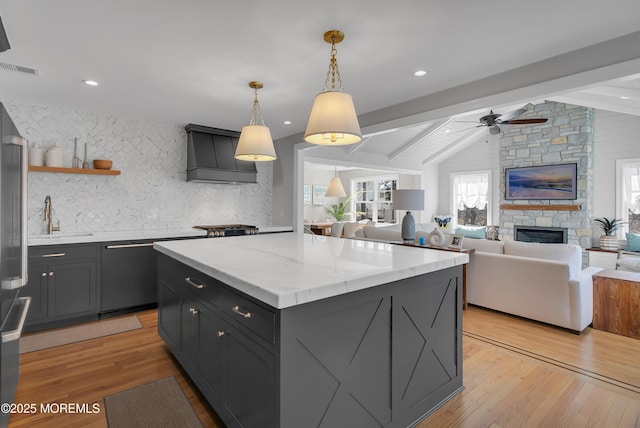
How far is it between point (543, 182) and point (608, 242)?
160 centimetres

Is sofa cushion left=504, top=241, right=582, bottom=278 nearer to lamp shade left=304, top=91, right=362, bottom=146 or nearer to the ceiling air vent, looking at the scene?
lamp shade left=304, top=91, right=362, bottom=146

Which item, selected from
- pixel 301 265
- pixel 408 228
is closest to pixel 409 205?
pixel 408 228

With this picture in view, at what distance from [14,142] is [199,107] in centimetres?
246

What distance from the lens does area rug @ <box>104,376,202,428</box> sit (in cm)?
186

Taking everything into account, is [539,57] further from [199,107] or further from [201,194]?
[201,194]

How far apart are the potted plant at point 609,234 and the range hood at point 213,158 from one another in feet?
20.8

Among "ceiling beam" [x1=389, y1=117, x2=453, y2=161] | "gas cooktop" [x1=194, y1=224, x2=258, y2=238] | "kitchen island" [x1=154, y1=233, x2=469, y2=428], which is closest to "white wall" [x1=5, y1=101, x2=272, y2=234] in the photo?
"gas cooktop" [x1=194, y1=224, x2=258, y2=238]

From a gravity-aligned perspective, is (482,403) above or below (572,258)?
below

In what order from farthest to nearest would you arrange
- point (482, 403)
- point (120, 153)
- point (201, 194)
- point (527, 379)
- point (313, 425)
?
point (201, 194), point (120, 153), point (527, 379), point (482, 403), point (313, 425)

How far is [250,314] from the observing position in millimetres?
1425

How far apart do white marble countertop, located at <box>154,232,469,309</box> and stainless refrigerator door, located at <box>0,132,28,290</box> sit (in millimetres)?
784

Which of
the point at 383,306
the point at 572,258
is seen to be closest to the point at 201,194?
the point at 383,306

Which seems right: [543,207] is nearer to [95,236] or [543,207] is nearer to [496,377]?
[496,377]

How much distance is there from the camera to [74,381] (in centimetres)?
233
